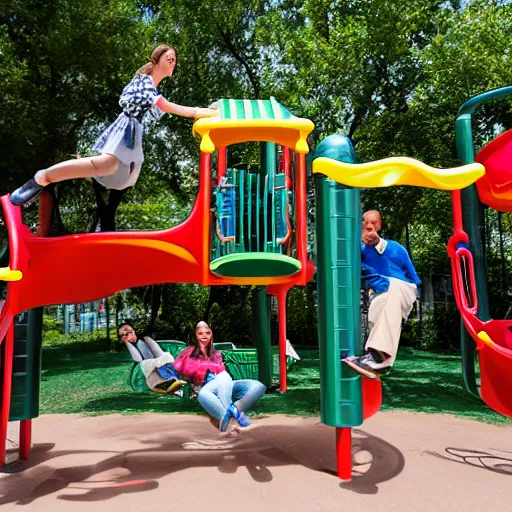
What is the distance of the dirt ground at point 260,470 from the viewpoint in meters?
4.52

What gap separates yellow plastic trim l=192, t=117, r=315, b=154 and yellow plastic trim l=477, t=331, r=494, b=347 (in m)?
2.12

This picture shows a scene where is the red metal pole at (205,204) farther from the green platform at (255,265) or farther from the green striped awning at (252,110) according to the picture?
the green striped awning at (252,110)

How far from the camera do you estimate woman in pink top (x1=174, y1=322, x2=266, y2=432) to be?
17.4ft

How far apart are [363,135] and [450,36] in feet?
10.7

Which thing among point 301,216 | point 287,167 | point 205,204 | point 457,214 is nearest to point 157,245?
point 205,204

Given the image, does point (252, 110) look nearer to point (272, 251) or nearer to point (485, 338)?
point (272, 251)

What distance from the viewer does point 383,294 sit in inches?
Answer: 187

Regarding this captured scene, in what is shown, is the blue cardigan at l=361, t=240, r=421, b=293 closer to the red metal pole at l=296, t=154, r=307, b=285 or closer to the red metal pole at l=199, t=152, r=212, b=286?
the red metal pole at l=296, t=154, r=307, b=285

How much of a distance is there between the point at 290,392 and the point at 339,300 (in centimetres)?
720

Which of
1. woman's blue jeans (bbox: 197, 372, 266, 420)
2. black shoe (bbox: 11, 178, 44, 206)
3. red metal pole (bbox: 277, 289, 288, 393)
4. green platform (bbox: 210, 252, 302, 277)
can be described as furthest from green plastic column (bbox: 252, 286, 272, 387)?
black shoe (bbox: 11, 178, 44, 206)

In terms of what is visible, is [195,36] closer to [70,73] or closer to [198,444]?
[70,73]

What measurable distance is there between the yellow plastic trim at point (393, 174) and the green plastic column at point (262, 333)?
3441mm

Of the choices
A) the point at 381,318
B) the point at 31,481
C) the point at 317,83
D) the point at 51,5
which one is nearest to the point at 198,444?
the point at 31,481

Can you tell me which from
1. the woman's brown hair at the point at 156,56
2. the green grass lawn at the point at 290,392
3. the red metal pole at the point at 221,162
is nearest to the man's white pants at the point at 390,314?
the red metal pole at the point at 221,162
